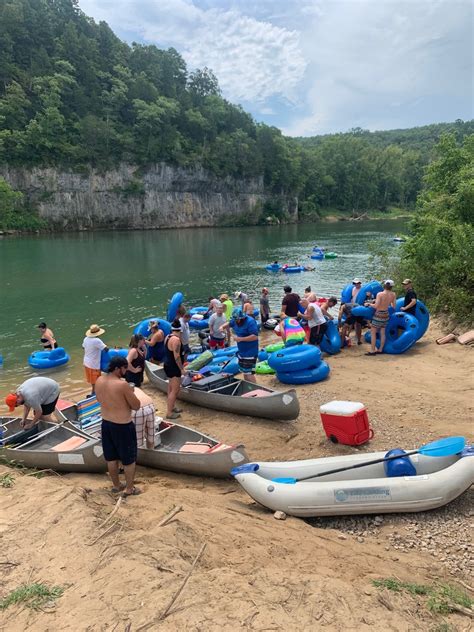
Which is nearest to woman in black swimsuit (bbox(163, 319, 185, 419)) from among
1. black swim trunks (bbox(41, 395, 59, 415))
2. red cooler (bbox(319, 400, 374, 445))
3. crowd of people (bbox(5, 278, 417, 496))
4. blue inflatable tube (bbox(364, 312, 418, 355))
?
crowd of people (bbox(5, 278, 417, 496))

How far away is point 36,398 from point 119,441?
10.2 ft

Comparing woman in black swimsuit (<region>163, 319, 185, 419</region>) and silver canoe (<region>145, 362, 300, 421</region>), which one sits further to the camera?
woman in black swimsuit (<region>163, 319, 185, 419</region>)

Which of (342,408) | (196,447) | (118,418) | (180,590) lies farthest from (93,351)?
(180,590)

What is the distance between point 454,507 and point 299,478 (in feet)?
6.23

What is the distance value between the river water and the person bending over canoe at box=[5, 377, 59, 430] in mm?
3954

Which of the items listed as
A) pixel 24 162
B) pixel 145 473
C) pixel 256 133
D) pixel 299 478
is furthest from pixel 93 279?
pixel 256 133

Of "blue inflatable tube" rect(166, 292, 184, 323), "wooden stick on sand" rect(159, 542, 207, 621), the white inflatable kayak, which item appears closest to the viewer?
"wooden stick on sand" rect(159, 542, 207, 621)

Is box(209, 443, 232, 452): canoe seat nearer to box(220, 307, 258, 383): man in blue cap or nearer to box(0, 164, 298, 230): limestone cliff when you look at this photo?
box(220, 307, 258, 383): man in blue cap

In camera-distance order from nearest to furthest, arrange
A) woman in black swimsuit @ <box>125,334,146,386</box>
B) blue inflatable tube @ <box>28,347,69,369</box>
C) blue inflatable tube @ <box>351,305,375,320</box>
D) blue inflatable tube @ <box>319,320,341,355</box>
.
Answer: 1. woman in black swimsuit @ <box>125,334,146,386</box>
2. blue inflatable tube @ <box>351,305,375,320</box>
3. blue inflatable tube @ <box>319,320,341,355</box>
4. blue inflatable tube @ <box>28,347,69,369</box>

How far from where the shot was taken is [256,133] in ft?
333

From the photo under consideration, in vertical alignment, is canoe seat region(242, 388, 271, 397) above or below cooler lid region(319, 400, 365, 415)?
below

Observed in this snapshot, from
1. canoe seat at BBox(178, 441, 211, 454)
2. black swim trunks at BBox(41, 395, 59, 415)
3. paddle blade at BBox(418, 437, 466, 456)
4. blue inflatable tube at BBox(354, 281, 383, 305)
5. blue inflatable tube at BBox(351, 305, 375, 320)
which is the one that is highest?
blue inflatable tube at BBox(354, 281, 383, 305)

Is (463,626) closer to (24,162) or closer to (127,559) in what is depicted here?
(127,559)

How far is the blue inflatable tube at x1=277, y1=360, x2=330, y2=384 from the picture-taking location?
412 inches
